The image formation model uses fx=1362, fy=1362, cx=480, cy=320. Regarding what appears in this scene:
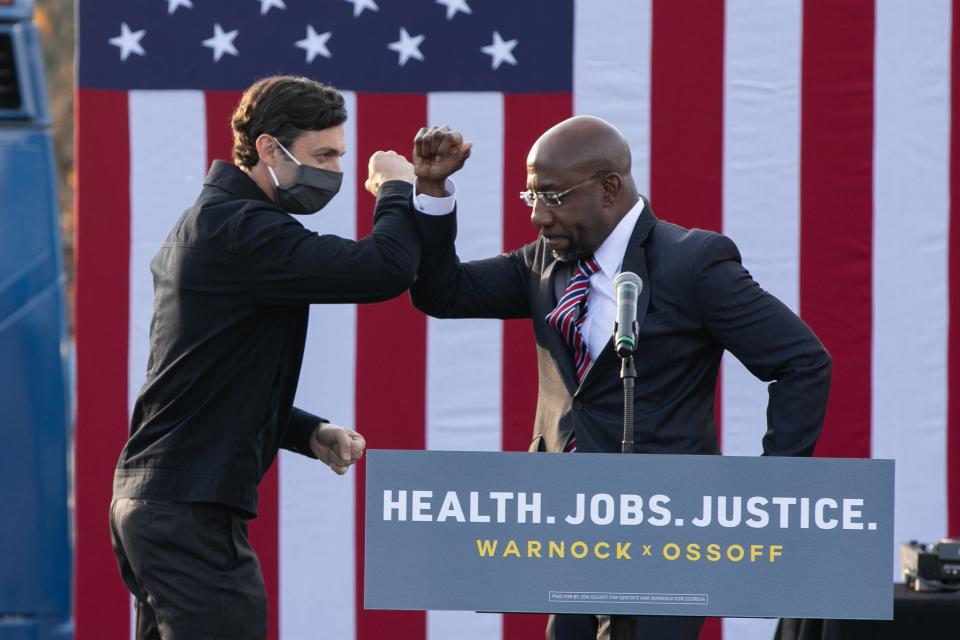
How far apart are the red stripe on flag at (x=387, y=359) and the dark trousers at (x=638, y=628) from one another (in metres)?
1.63

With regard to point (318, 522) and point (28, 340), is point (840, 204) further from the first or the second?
point (28, 340)

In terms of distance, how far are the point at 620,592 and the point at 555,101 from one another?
8.36ft

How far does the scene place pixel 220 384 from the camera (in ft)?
8.84

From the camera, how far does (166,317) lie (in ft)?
9.11

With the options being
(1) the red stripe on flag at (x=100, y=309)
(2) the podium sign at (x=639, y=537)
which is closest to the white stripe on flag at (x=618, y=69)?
(1) the red stripe on flag at (x=100, y=309)

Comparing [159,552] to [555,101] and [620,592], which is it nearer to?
[620,592]

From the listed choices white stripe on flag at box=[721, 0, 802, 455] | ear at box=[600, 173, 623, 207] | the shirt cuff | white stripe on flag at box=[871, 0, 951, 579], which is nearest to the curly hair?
the shirt cuff

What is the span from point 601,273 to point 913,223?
188 cm

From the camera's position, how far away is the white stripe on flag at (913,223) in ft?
14.3

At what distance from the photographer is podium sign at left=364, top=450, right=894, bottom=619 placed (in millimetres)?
2186

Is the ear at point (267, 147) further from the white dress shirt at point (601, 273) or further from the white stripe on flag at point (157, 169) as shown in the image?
the white stripe on flag at point (157, 169)

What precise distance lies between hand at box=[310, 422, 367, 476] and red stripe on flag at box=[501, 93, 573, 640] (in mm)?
1522

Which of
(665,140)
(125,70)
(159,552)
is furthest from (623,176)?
(125,70)

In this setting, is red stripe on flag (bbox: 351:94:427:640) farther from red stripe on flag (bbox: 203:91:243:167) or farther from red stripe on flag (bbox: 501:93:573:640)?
red stripe on flag (bbox: 203:91:243:167)
